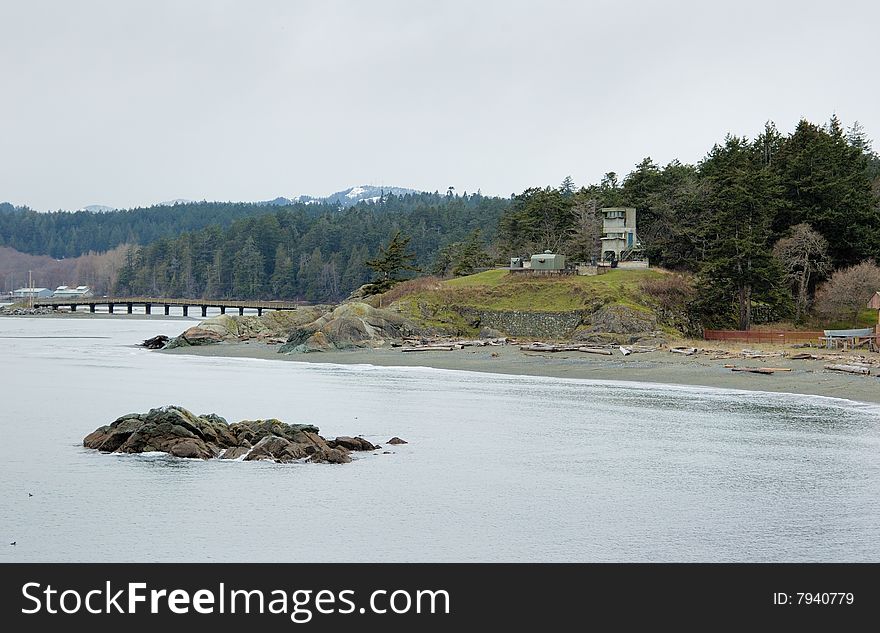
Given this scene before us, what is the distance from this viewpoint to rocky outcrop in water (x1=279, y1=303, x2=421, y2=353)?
210 feet

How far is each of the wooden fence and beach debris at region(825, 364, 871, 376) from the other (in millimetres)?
12523

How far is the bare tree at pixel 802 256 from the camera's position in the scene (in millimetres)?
63500

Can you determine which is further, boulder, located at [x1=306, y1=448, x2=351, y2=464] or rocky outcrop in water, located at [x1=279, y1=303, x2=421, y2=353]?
rocky outcrop in water, located at [x1=279, y1=303, x2=421, y2=353]

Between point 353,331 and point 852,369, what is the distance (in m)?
33.6

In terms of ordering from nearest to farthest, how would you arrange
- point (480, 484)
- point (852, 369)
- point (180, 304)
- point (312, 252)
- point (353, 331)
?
point (480, 484) < point (852, 369) < point (353, 331) < point (180, 304) < point (312, 252)

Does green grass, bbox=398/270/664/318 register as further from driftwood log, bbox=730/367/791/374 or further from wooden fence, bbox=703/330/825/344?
driftwood log, bbox=730/367/791/374

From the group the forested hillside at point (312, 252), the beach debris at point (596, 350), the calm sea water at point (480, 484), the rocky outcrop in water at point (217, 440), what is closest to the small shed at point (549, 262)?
the beach debris at point (596, 350)

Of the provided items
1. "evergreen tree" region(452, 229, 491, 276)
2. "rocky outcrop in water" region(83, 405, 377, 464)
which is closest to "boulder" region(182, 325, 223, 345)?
"evergreen tree" region(452, 229, 491, 276)

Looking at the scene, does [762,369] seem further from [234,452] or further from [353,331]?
[353,331]

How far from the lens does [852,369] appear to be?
41594mm

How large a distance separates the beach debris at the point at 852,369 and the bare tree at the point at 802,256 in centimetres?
2128

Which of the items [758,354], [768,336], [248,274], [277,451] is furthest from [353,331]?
[248,274]

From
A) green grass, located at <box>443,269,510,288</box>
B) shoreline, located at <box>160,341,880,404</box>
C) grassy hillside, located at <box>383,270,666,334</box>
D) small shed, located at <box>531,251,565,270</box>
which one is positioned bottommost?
shoreline, located at <box>160,341,880,404</box>
